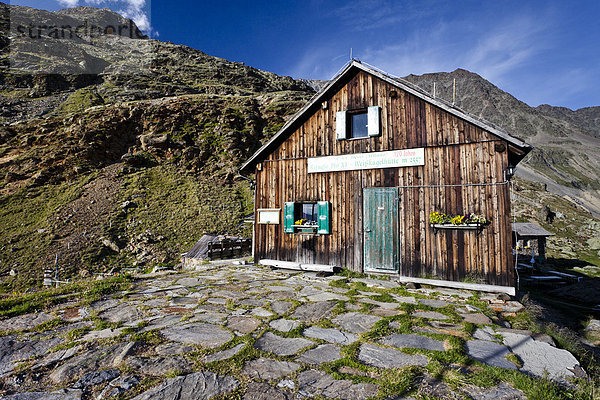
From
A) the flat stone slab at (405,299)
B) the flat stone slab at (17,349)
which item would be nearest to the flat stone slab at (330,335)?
the flat stone slab at (405,299)

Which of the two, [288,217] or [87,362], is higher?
[288,217]

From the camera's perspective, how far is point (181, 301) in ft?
21.1

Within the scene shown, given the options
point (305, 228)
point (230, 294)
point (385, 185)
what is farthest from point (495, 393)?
point (305, 228)

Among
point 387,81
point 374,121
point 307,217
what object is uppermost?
point 387,81

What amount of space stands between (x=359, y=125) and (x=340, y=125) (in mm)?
701

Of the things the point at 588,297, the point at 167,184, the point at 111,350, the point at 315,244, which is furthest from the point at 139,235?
the point at 588,297

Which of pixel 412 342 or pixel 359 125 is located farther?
pixel 359 125

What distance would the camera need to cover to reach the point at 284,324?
199 inches

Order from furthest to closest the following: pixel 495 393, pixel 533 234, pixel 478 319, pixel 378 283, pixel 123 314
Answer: pixel 533 234, pixel 378 283, pixel 478 319, pixel 123 314, pixel 495 393

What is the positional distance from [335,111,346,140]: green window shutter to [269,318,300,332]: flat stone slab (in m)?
7.10

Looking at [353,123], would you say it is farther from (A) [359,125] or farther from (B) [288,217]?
(B) [288,217]

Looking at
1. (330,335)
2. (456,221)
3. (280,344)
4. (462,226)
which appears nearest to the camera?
(280,344)

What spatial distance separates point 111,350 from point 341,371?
3.02m

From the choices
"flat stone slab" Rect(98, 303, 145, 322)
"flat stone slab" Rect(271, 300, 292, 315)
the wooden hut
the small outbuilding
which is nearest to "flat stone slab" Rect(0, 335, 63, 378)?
"flat stone slab" Rect(98, 303, 145, 322)
